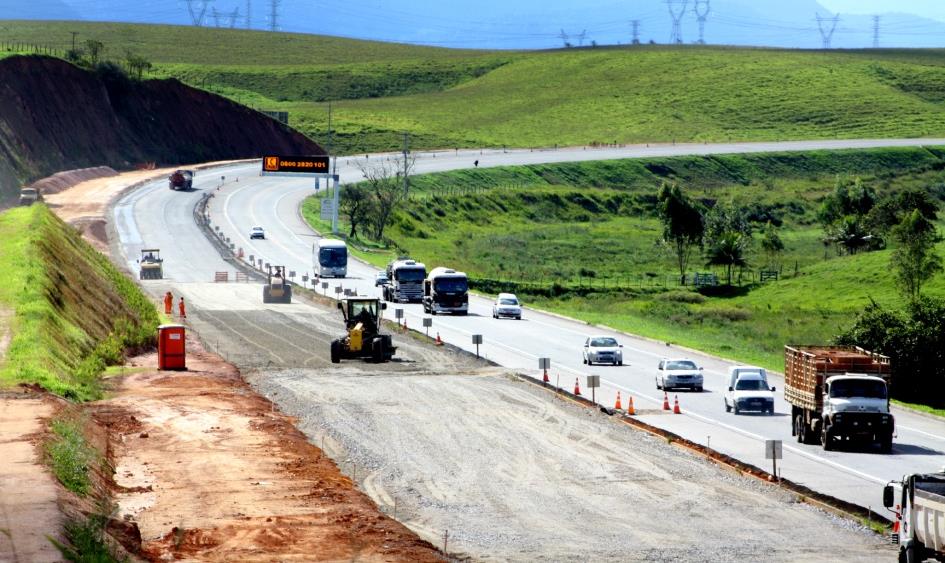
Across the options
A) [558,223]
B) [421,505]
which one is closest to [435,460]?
[421,505]

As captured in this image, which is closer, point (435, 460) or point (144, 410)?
point (435, 460)

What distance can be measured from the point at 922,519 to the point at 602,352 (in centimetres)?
3546

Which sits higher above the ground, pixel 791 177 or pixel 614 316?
pixel 791 177

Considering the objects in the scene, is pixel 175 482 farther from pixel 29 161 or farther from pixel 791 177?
pixel 791 177

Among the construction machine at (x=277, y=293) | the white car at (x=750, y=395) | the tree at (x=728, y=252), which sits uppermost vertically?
the tree at (x=728, y=252)

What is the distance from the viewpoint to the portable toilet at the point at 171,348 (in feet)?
163

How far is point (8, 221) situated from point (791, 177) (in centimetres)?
11609

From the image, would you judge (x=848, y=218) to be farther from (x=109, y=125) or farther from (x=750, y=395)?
(x=109, y=125)

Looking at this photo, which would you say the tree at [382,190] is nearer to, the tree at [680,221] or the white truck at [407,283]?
the tree at [680,221]

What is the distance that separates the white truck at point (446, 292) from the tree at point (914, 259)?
25395mm

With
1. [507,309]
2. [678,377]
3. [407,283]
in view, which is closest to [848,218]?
[407,283]

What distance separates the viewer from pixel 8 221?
247ft

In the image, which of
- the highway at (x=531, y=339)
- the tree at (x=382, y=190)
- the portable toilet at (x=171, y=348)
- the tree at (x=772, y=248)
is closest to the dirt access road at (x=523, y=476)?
the highway at (x=531, y=339)

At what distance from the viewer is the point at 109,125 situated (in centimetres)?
15488
